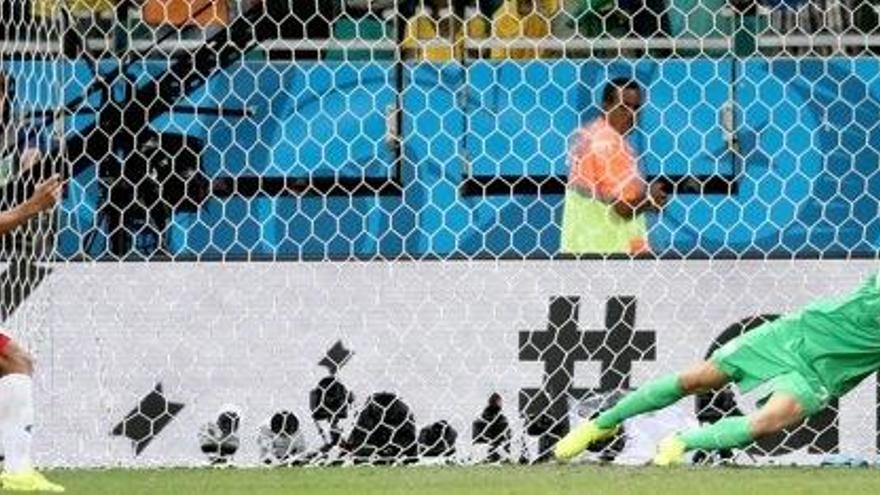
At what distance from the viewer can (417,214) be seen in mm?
11344

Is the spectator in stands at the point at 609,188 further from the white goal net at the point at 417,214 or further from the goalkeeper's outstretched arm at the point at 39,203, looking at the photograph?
the goalkeeper's outstretched arm at the point at 39,203

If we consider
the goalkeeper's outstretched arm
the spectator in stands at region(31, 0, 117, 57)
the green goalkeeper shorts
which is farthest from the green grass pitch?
the spectator in stands at region(31, 0, 117, 57)

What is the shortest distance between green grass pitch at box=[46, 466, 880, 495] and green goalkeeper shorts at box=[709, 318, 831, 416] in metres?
0.33

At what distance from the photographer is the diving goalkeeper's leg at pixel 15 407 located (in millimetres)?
9125

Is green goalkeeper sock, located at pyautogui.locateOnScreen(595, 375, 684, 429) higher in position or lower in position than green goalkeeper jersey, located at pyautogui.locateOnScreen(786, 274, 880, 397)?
lower

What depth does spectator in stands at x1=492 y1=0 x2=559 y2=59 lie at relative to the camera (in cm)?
1152

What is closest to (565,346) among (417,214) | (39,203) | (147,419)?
(417,214)

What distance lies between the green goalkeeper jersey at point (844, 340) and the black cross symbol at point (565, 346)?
1.80 metres

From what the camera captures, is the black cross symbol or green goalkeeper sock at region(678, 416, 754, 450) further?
the black cross symbol

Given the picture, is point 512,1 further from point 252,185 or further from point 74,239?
point 74,239

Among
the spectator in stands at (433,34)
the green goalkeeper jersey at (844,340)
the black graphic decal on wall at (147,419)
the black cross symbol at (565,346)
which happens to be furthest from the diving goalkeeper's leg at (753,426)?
the spectator in stands at (433,34)

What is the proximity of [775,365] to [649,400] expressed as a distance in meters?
0.54

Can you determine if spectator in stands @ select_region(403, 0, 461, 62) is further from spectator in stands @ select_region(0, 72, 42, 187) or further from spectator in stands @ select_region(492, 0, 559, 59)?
spectator in stands @ select_region(0, 72, 42, 187)

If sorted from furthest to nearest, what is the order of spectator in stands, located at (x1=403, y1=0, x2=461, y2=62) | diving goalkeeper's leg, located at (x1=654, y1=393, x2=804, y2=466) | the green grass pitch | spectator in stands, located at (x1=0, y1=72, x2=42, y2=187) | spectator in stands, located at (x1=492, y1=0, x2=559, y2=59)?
1. spectator in stands, located at (x1=492, y1=0, x2=559, y2=59)
2. spectator in stands, located at (x1=403, y1=0, x2=461, y2=62)
3. spectator in stands, located at (x1=0, y1=72, x2=42, y2=187)
4. the green grass pitch
5. diving goalkeeper's leg, located at (x1=654, y1=393, x2=804, y2=466)
